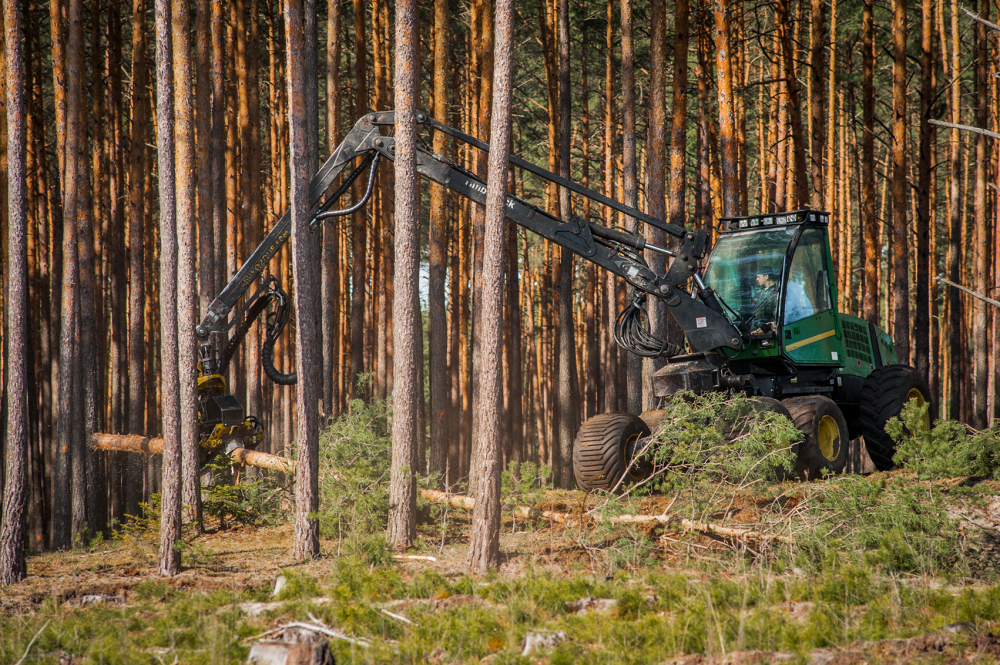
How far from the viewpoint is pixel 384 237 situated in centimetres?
1830

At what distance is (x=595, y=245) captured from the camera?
969cm

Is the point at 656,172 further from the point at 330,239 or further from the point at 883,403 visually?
the point at 330,239

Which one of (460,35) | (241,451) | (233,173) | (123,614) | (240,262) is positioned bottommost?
(123,614)

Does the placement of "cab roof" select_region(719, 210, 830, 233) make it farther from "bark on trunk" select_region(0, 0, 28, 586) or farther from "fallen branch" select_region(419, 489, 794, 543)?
"bark on trunk" select_region(0, 0, 28, 586)

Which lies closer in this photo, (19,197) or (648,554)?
(648,554)

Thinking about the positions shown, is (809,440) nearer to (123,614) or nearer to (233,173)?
(123,614)

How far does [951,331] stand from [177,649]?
16595 millimetres

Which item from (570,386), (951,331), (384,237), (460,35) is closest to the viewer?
(570,386)

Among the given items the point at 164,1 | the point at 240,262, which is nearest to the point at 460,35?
the point at 240,262

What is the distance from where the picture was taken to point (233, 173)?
55.9 ft

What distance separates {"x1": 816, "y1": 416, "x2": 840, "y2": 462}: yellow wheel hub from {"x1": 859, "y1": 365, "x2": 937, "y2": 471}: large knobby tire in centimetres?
96

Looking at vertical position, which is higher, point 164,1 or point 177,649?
point 164,1

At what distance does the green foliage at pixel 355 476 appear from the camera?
963 cm

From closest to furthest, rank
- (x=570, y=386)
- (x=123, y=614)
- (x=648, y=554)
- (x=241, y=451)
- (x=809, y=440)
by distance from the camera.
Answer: (x=123, y=614)
(x=648, y=554)
(x=809, y=440)
(x=241, y=451)
(x=570, y=386)
